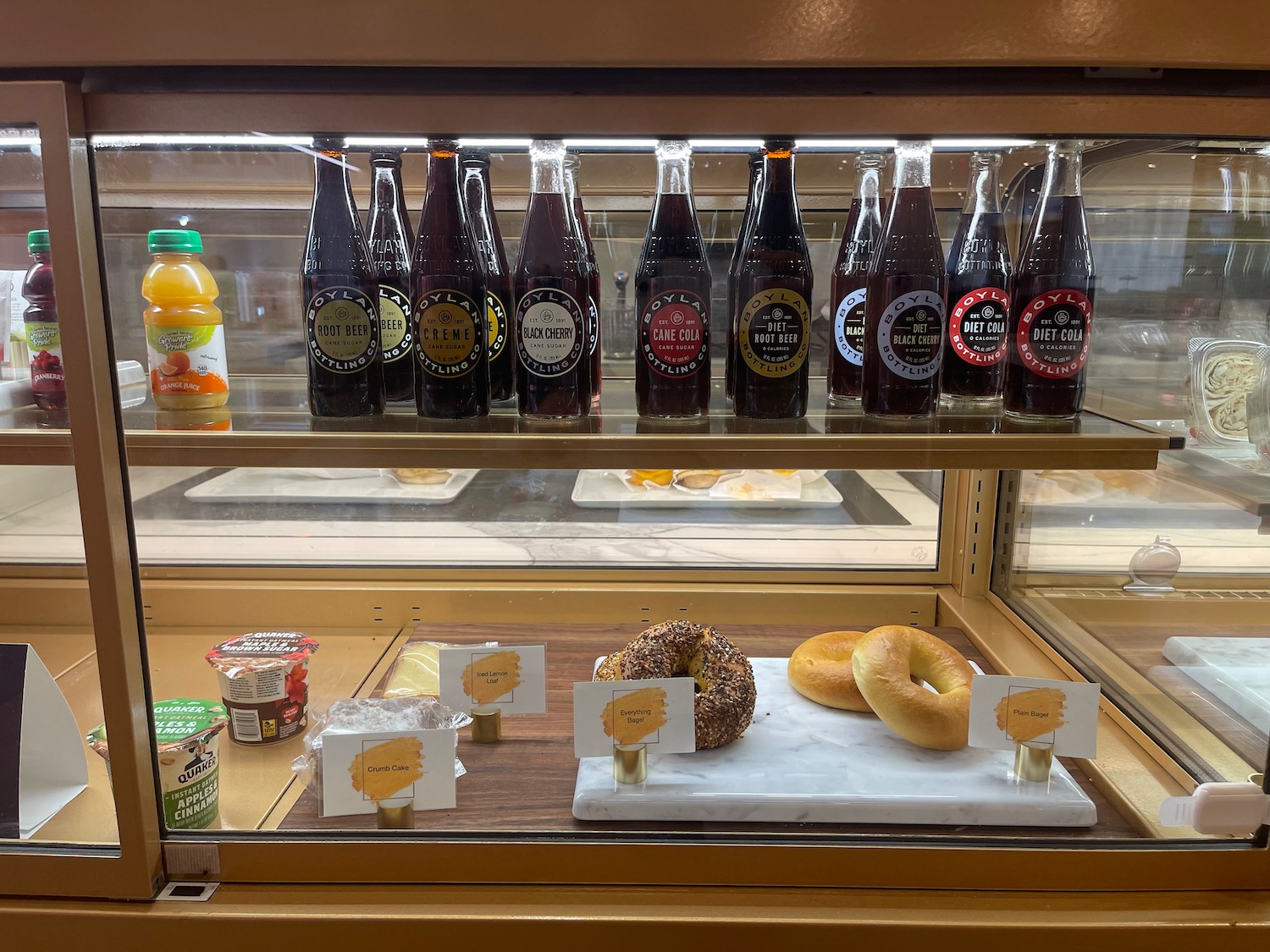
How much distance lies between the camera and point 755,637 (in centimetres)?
138

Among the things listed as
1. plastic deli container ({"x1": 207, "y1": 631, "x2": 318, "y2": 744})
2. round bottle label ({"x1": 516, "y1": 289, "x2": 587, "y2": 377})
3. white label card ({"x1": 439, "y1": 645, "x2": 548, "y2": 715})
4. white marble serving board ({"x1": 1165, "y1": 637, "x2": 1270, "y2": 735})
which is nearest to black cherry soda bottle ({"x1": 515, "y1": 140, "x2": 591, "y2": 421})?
round bottle label ({"x1": 516, "y1": 289, "x2": 587, "y2": 377})

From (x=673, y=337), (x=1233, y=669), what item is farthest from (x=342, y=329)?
(x=1233, y=669)

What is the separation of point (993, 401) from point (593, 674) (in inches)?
26.0

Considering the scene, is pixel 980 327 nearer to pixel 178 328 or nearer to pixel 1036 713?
pixel 1036 713

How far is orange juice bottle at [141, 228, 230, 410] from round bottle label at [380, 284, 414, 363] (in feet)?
0.64

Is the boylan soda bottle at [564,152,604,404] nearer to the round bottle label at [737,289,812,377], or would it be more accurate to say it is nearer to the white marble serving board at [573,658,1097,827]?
the round bottle label at [737,289,812,377]

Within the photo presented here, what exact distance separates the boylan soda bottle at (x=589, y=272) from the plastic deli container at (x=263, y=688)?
1.91ft

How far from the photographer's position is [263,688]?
1.14 meters

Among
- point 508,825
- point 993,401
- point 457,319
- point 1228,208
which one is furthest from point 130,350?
point 1228,208

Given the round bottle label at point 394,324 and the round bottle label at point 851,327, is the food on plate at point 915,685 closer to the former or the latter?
the round bottle label at point 851,327

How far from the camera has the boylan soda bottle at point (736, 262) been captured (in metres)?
0.98

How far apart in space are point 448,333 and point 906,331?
50 centimetres

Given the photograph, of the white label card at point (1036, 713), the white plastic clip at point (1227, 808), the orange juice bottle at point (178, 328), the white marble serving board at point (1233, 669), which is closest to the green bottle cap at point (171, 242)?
the orange juice bottle at point (178, 328)

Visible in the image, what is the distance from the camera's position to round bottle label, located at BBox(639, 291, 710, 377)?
3.03 feet
